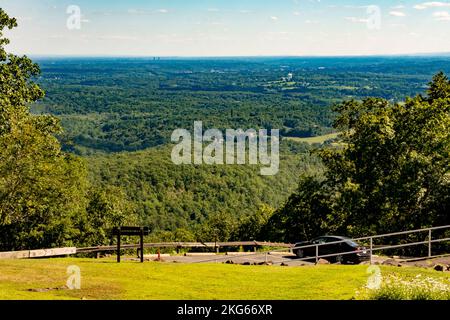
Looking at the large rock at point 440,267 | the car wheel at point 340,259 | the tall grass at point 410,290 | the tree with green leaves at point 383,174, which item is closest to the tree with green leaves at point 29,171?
the tree with green leaves at point 383,174

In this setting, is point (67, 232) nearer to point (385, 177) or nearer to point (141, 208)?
point (385, 177)

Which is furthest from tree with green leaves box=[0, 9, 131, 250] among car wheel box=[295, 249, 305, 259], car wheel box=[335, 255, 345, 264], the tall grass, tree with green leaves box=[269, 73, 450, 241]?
the tall grass

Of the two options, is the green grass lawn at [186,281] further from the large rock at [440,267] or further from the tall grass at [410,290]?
the tall grass at [410,290]

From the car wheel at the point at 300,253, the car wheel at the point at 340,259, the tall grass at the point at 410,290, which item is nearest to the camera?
the tall grass at the point at 410,290
